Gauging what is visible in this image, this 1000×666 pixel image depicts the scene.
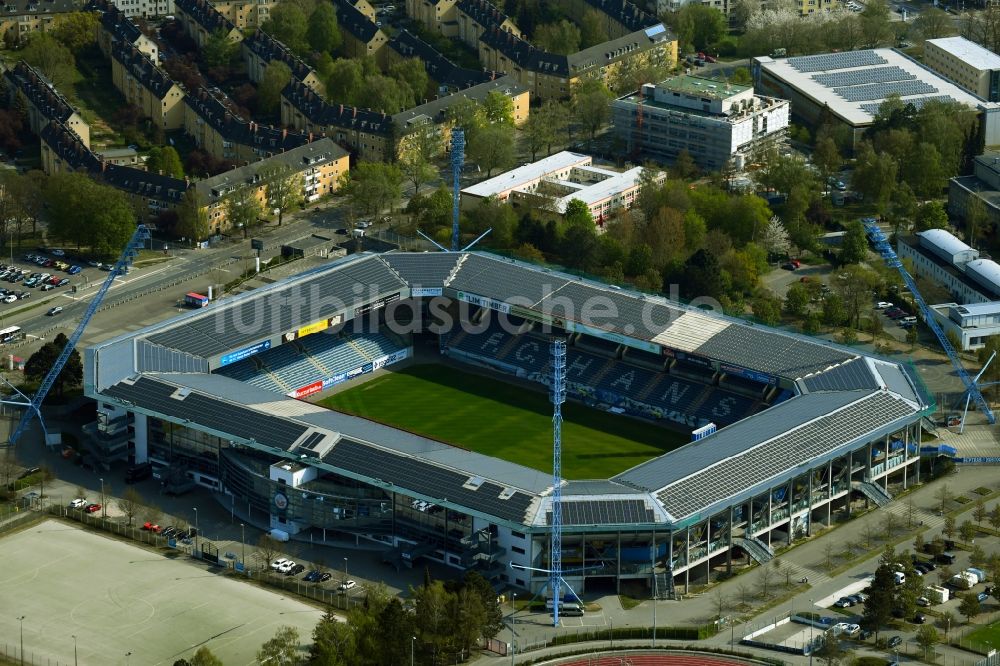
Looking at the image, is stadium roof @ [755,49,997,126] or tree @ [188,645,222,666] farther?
stadium roof @ [755,49,997,126]

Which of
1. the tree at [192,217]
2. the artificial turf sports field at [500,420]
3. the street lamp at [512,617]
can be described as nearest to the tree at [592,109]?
the tree at [192,217]

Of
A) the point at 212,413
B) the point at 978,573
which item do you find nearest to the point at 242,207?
the point at 212,413

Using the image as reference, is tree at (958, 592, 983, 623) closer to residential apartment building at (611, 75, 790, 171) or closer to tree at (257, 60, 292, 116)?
residential apartment building at (611, 75, 790, 171)

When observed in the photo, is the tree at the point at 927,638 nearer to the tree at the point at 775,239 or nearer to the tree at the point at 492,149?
the tree at the point at 775,239

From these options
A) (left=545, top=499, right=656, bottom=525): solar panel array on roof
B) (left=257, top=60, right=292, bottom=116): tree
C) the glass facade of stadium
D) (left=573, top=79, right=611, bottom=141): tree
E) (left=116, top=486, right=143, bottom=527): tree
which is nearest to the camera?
(left=545, top=499, right=656, bottom=525): solar panel array on roof

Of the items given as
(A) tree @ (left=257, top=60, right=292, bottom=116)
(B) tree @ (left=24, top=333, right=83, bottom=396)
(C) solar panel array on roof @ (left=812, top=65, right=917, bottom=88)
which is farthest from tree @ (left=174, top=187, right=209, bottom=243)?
(C) solar panel array on roof @ (left=812, top=65, right=917, bottom=88)

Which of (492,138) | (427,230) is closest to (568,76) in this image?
(492,138)

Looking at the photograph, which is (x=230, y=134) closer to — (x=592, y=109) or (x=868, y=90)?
(x=592, y=109)
